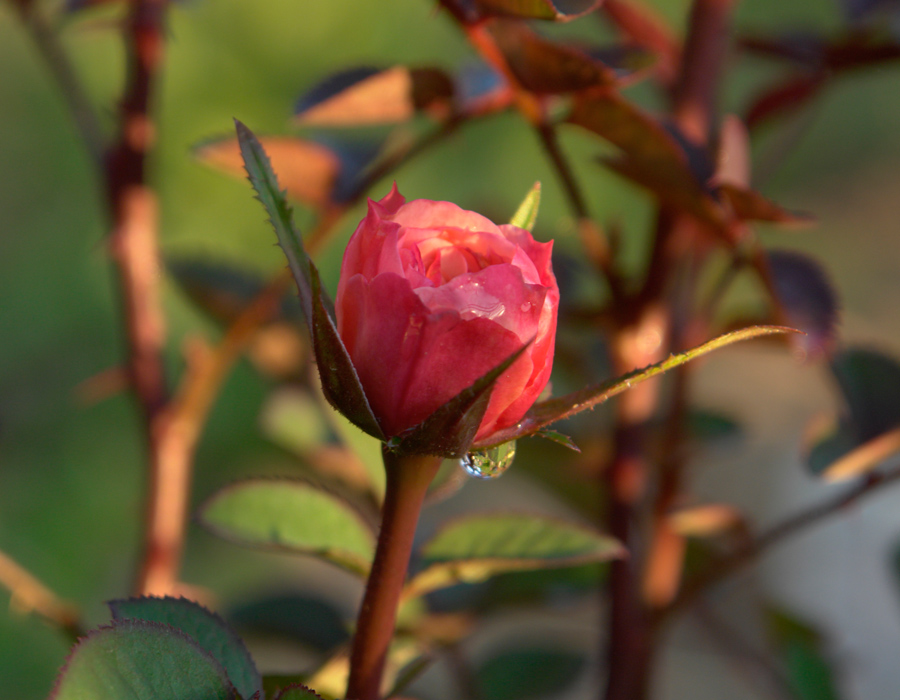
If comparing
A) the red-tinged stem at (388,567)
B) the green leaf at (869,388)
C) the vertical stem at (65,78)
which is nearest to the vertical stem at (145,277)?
the vertical stem at (65,78)

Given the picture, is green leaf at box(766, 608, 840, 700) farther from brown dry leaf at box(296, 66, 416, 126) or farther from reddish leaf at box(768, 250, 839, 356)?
brown dry leaf at box(296, 66, 416, 126)

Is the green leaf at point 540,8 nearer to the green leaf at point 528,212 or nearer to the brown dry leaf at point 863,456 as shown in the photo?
the green leaf at point 528,212

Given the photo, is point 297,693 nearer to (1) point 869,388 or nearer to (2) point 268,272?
(1) point 869,388

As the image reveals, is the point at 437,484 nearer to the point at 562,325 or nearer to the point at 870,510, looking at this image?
the point at 562,325

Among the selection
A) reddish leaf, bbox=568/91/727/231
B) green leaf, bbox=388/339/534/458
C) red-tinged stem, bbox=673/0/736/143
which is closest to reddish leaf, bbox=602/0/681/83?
red-tinged stem, bbox=673/0/736/143

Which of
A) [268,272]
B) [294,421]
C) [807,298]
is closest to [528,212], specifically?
[807,298]

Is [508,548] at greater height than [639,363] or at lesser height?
lesser
